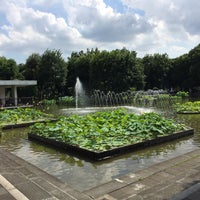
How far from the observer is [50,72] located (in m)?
39.3

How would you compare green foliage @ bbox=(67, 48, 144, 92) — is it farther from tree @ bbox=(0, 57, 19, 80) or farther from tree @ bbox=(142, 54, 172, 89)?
tree @ bbox=(0, 57, 19, 80)

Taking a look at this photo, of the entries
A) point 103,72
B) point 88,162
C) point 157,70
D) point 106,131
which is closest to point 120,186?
point 88,162

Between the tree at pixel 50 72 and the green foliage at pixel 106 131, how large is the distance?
28.7m

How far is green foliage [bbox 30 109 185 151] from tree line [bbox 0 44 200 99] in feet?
83.5

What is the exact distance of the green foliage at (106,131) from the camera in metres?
8.37

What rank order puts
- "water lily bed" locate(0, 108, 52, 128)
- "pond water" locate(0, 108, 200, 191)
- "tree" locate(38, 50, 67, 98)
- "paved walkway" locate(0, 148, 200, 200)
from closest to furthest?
"paved walkway" locate(0, 148, 200, 200) < "pond water" locate(0, 108, 200, 191) < "water lily bed" locate(0, 108, 52, 128) < "tree" locate(38, 50, 67, 98)

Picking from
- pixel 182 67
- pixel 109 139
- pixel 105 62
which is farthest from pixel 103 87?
pixel 109 139

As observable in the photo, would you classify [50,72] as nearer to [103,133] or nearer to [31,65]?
[31,65]

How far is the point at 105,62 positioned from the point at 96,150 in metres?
31.8

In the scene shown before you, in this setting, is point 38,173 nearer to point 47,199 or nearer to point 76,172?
point 76,172

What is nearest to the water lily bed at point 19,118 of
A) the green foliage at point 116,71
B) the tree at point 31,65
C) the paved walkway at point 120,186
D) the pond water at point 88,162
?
the pond water at point 88,162

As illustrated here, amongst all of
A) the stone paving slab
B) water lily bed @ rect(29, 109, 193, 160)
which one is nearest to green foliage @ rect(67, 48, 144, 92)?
water lily bed @ rect(29, 109, 193, 160)

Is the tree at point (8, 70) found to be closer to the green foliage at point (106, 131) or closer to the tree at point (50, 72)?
the tree at point (50, 72)

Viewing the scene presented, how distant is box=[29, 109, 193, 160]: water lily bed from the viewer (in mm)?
8031
